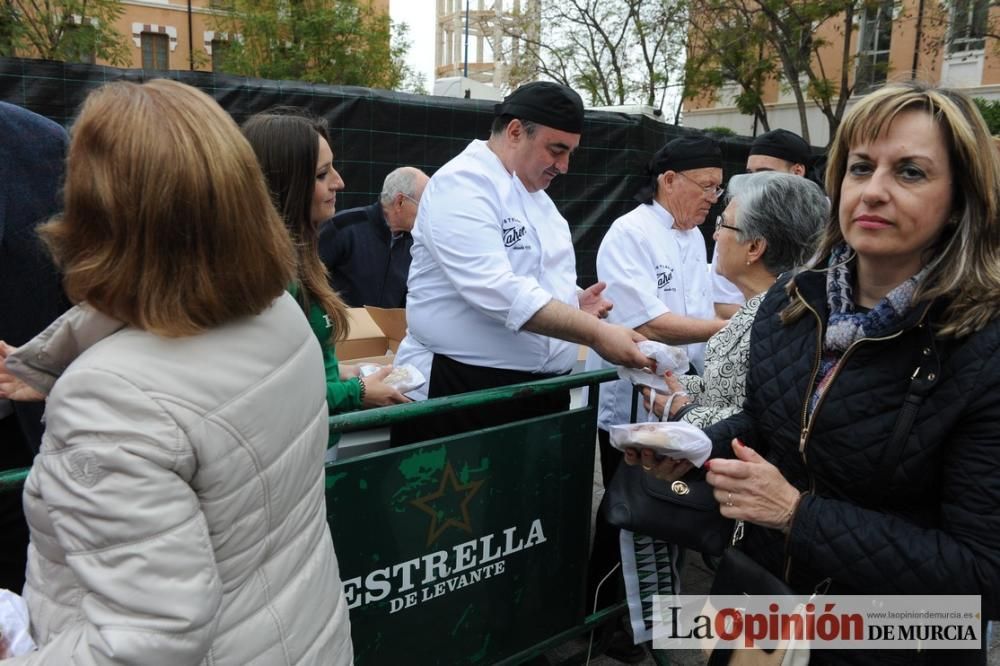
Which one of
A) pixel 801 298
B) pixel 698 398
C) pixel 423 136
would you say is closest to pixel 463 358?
pixel 698 398

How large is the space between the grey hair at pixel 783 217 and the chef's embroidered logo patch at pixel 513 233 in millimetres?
A: 759

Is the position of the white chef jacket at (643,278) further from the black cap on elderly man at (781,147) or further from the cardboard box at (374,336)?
the black cap on elderly man at (781,147)

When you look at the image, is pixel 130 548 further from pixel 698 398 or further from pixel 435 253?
pixel 698 398

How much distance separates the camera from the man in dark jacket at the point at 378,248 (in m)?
4.88

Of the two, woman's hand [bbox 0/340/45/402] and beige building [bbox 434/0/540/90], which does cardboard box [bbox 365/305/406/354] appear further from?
beige building [bbox 434/0/540/90]

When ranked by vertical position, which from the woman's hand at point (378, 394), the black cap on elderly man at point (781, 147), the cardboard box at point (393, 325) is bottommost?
the cardboard box at point (393, 325)

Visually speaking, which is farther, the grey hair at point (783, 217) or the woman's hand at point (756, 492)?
the grey hair at point (783, 217)

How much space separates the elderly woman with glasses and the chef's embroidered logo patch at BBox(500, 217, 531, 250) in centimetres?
70

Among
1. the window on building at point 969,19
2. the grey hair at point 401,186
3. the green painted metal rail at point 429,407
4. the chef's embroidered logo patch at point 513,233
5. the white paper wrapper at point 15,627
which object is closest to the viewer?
the white paper wrapper at point 15,627

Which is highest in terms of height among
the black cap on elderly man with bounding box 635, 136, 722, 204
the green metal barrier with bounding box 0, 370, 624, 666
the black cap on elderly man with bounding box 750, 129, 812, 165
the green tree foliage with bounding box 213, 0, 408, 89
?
the green tree foliage with bounding box 213, 0, 408, 89

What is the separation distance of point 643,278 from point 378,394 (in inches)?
57.4

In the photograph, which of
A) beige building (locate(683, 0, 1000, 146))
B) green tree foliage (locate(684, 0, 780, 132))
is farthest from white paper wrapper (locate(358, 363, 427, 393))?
green tree foliage (locate(684, 0, 780, 132))

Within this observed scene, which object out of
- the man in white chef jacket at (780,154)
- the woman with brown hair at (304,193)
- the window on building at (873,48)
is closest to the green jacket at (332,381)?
the woman with brown hair at (304,193)

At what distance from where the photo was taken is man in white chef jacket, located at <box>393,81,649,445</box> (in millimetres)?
2615
